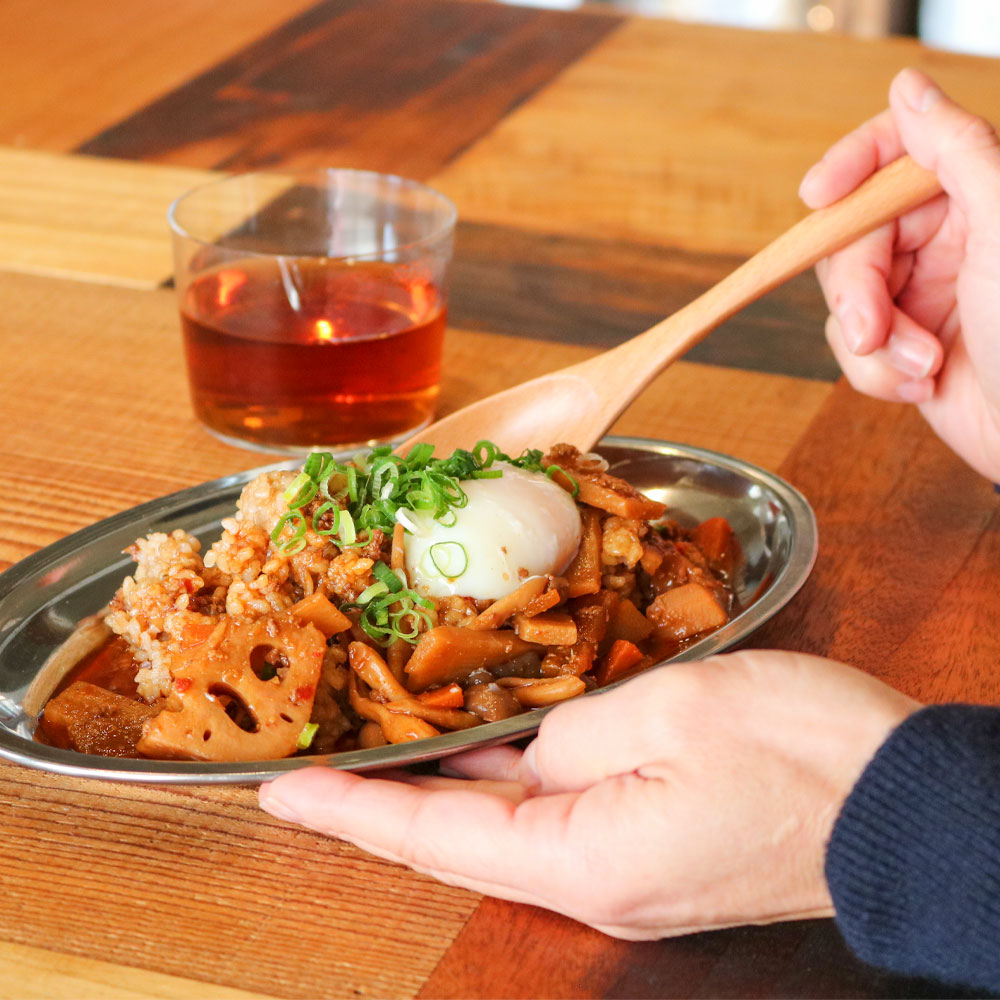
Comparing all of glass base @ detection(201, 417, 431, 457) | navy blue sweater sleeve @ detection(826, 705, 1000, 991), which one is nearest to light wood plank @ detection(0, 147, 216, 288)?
glass base @ detection(201, 417, 431, 457)

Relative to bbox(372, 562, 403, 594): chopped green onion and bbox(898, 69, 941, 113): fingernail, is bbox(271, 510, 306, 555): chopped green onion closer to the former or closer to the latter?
bbox(372, 562, 403, 594): chopped green onion

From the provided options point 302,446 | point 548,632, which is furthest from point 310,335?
point 548,632

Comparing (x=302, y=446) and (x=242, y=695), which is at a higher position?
(x=242, y=695)

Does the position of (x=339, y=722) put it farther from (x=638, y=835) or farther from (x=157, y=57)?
(x=157, y=57)

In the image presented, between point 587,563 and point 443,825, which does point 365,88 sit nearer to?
point 587,563

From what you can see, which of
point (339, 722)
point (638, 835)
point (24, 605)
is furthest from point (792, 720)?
point (24, 605)

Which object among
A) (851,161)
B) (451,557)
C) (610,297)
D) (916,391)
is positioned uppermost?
(851,161)

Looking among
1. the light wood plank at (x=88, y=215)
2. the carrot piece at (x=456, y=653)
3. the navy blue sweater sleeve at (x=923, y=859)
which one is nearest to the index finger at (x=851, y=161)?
the carrot piece at (x=456, y=653)
